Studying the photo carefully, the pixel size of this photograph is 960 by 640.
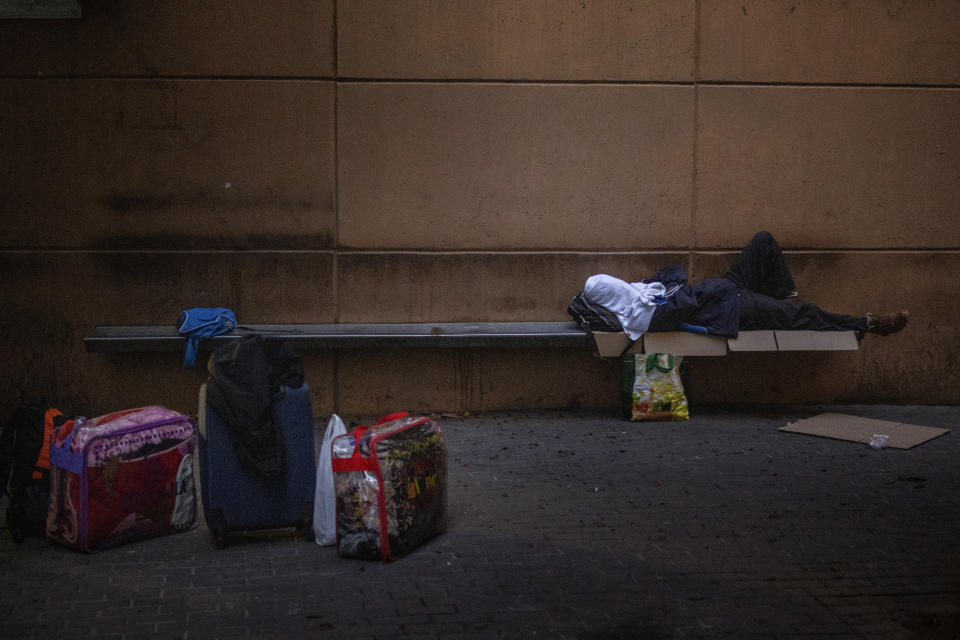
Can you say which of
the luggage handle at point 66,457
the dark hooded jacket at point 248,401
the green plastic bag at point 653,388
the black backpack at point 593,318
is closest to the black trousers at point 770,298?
the green plastic bag at point 653,388

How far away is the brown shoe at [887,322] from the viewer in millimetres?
7562

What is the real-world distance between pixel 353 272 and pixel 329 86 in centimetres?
150

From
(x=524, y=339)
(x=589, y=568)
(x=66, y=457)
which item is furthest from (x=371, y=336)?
(x=589, y=568)

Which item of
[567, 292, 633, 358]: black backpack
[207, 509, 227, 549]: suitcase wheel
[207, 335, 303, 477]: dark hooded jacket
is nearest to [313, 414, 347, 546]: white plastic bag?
[207, 335, 303, 477]: dark hooded jacket

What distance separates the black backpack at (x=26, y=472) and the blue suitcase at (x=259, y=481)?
0.86 m

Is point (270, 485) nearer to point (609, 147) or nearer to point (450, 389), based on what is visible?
point (450, 389)

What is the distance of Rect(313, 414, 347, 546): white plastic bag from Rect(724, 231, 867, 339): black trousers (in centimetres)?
406

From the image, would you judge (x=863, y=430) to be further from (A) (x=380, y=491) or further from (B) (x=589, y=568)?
(A) (x=380, y=491)

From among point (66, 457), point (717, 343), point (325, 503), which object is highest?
point (717, 343)

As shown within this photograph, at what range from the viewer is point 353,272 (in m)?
7.70

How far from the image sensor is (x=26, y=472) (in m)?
4.89

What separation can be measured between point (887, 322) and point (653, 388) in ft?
6.49

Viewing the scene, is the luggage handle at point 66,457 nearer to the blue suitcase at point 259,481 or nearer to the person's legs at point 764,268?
the blue suitcase at point 259,481

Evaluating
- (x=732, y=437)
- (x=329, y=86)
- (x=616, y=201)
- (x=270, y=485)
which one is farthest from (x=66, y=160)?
(x=732, y=437)
